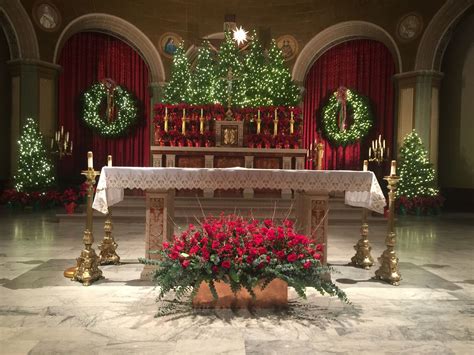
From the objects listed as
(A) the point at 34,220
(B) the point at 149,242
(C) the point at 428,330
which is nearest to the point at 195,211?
(A) the point at 34,220

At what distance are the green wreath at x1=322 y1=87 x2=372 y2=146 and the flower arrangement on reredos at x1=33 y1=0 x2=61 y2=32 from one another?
8.38 m

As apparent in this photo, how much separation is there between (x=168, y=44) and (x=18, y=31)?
4.34 meters

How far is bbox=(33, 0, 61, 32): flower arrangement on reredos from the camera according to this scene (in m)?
13.4

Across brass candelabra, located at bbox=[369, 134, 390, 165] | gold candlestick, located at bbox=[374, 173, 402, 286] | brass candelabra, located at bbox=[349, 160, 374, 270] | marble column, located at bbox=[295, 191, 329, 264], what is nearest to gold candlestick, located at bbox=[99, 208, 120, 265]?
marble column, located at bbox=[295, 191, 329, 264]

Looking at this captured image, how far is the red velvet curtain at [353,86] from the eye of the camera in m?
15.3

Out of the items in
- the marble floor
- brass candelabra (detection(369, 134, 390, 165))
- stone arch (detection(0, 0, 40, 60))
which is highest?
stone arch (detection(0, 0, 40, 60))

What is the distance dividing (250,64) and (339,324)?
11438 millimetres

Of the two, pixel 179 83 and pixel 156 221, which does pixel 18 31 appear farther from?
pixel 156 221

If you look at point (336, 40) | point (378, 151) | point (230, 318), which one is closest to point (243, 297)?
point (230, 318)

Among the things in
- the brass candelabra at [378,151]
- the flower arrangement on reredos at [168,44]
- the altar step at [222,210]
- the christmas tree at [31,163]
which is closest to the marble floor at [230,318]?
the altar step at [222,210]

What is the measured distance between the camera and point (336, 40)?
15.5m

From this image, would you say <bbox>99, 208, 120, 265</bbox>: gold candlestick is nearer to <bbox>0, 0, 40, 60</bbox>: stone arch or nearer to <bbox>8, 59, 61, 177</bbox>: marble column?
<bbox>8, 59, 61, 177</bbox>: marble column

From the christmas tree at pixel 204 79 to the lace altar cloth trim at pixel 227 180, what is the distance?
8486 millimetres

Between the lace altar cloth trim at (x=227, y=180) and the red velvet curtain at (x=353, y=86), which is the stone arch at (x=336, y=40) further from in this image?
the lace altar cloth trim at (x=227, y=180)
